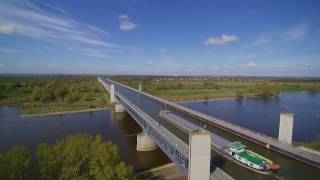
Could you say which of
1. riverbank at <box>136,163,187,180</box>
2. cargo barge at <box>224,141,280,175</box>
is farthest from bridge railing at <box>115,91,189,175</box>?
cargo barge at <box>224,141,280,175</box>

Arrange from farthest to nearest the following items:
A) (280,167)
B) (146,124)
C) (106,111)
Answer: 1. (106,111)
2. (146,124)
3. (280,167)

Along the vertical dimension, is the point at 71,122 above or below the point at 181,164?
below

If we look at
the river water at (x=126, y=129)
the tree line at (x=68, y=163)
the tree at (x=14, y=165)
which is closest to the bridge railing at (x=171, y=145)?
the river water at (x=126, y=129)

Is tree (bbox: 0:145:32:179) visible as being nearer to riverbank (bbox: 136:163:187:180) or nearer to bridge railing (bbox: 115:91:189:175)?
riverbank (bbox: 136:163:187:180)

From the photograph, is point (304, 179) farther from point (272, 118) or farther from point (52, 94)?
point (52, 94)

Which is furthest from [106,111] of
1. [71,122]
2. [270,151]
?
[270,151]

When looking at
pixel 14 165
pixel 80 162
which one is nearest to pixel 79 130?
pixel 80 162
